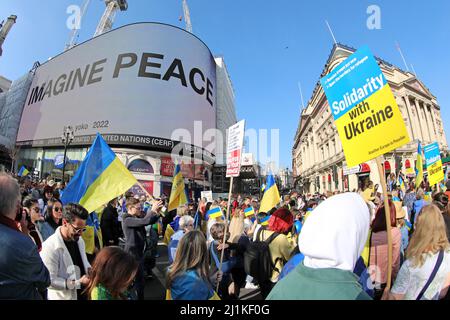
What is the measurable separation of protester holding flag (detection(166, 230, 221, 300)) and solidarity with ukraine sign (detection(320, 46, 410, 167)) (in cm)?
167

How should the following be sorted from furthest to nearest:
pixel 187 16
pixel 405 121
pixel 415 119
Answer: pixel 187 16 < pixel 415 119 < pixel 405 121

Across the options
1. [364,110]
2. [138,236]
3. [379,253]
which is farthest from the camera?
[138,236]

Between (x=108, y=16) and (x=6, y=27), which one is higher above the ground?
(x=108, y=16)

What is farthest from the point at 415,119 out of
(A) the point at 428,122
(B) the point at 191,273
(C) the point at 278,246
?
(B) the point at 191,273

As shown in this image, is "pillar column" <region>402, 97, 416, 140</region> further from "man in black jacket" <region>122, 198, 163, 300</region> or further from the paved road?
"man in black jacket" <region>122, 198, 163, 300</region>

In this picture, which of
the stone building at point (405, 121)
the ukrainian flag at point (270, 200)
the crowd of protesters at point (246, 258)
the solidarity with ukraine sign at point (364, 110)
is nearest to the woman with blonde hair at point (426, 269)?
the crowd of protesters at point (246, 258)

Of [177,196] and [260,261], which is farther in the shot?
[177,196]

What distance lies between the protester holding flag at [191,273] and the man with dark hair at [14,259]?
943mm

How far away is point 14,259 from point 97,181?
2644 mm

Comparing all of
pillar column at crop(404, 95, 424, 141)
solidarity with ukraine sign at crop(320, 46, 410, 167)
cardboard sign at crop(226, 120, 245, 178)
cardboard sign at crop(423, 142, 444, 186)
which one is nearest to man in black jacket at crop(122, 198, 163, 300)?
cardboard sign at crop(226, 120, 245, 178)

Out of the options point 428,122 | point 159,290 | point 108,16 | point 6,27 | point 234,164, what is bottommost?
point 159,290

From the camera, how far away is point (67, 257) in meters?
2.73

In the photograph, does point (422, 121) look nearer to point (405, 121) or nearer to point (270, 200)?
point (405, 121)
